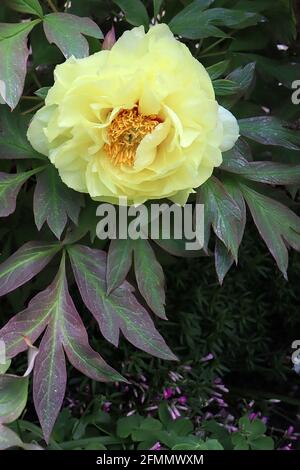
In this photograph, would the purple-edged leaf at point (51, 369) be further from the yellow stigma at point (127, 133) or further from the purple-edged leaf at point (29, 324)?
the yellow stigma at point (127, 133)

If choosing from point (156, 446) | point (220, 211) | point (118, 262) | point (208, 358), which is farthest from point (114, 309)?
point (208, 358)

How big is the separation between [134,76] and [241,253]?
608 mm

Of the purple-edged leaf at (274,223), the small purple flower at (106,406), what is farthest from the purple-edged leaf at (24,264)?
the small purple flower at (106,406)

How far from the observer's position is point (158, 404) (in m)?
1.07

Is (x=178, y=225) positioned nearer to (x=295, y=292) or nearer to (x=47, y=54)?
(x=47, y=54)

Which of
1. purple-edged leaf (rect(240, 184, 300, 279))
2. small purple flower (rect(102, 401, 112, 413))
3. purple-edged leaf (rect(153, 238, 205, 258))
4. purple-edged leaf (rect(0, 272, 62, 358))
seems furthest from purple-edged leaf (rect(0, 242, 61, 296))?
small purple flower (rect(102, 401, 112, 413))

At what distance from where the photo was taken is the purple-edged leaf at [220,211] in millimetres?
779

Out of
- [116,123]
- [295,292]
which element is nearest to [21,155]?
[116,123]

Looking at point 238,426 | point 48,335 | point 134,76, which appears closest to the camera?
point 134,76

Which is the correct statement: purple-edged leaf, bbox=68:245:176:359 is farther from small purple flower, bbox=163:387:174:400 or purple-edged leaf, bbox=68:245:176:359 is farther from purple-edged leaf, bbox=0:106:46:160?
small purple flower, bbox=163:387:174:400

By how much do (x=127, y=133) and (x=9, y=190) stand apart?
6.7 inches

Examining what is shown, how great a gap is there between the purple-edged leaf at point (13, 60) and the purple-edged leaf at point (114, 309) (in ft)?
0.66

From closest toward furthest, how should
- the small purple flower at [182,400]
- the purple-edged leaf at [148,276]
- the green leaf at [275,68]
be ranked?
the purple-edged leaf at [148,276] < the green leaf at [275,68] < the small purple flower at [182,400]

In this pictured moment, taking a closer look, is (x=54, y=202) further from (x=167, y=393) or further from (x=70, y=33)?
(x=167, y=393)
